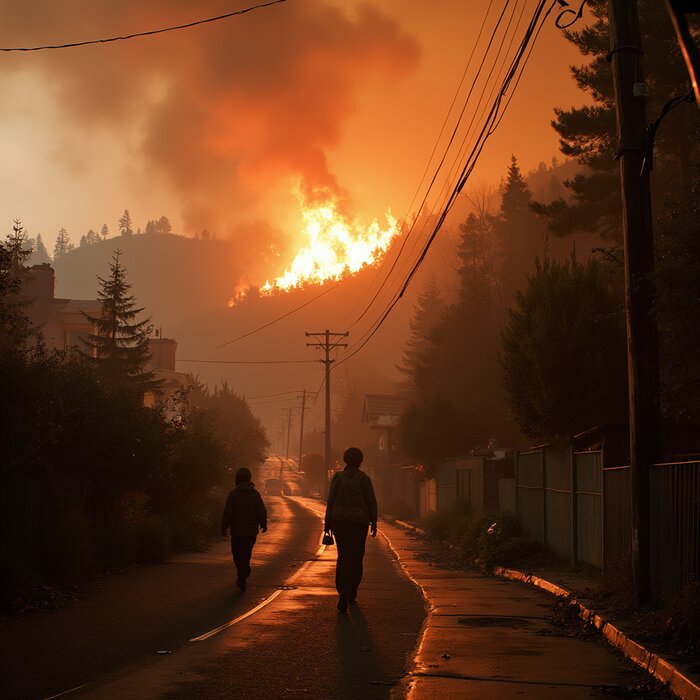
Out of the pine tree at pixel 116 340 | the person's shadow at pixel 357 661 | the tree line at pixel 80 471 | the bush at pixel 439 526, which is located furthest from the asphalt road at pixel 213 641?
the pine tree at pixel 116 340

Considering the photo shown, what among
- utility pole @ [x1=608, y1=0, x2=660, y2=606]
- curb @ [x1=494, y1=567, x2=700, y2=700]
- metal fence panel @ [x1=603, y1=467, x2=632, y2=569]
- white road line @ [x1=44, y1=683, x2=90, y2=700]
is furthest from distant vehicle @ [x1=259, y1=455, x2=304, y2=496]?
white road line @ [x1=44, y1=683, x2=90, y2=700]

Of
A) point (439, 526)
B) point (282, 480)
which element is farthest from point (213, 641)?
point (282, 480)

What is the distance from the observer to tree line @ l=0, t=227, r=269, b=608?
14984mm

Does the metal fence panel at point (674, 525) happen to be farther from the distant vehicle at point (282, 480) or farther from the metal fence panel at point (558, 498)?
the distant vehicle at point (282, 480)

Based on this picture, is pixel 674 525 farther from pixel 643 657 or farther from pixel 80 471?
pixel 80 471

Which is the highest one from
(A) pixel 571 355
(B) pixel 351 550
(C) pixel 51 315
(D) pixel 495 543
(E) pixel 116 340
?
(C) pixel 51 315

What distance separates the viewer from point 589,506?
57.0 ft

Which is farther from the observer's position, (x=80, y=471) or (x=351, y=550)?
(x=80, y=471)

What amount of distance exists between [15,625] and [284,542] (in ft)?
61.8

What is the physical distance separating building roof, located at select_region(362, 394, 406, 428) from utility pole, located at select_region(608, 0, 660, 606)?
66.8 m

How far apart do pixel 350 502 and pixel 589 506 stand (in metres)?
5.83

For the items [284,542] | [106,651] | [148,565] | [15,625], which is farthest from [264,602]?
[284,542]

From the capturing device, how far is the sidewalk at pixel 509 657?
26.1 ft

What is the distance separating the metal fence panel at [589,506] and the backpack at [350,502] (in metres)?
4.86
